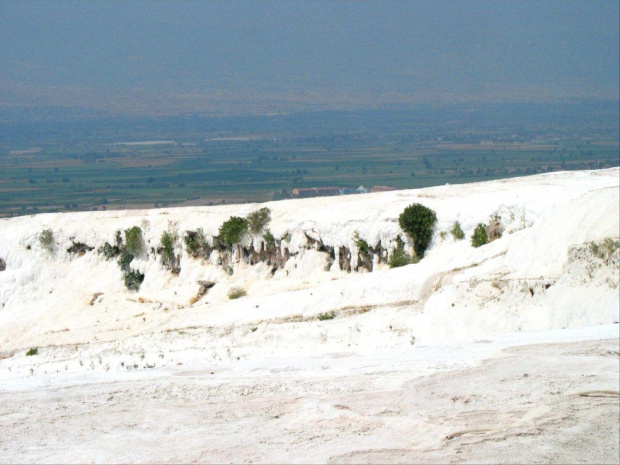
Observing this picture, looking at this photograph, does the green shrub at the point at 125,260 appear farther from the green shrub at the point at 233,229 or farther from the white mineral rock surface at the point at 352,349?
the green shrub at the point at 233,229

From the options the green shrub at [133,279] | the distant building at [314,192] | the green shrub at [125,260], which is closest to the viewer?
the green shrub at [133,279]

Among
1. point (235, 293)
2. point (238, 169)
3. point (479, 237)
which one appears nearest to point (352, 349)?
point (479, 237)

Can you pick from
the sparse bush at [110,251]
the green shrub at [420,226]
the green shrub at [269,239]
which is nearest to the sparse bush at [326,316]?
the green shrub at [420,226]

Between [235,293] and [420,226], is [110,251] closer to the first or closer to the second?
[235,293]

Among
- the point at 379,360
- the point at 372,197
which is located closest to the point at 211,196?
the point at 372,197

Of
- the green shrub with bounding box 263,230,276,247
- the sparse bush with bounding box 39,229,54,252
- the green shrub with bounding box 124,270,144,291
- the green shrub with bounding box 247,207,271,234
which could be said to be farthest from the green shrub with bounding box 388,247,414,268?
the sparse bush with bounding box 39,229,54,252

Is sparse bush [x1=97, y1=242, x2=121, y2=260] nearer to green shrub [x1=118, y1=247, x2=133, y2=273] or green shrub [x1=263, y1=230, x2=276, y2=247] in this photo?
green shrub [x1=118, y1=247, x2=133, y2=273]
